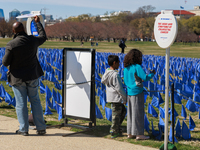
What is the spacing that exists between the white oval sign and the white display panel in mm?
1510

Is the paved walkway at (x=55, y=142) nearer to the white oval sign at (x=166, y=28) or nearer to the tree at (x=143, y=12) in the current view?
the white oval sign at (x=166, y=28)

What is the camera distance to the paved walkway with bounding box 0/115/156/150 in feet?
14.1

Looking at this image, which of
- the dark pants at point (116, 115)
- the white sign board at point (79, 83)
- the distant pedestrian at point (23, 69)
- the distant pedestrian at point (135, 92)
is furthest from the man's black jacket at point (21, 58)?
the distant pedestrian at point (135, 92)

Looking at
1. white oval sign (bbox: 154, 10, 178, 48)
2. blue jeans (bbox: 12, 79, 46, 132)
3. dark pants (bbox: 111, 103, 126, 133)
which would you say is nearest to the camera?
white oval sign (bbox: 154, 10, 178, 48)

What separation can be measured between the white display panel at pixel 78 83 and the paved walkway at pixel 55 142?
1.60 feet

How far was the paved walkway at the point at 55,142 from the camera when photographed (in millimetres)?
4312

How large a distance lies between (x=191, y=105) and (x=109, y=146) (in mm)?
2793

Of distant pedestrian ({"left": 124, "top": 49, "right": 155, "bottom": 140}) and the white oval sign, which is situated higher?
the white oval sign

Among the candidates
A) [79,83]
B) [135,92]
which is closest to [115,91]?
[135,92]

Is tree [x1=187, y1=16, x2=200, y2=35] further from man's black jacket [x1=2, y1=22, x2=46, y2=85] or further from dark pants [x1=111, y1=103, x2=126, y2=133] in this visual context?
man's black jacket [x1=2, y1=22, x2=46, y2=85]

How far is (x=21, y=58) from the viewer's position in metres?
4.69

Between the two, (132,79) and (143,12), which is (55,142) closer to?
(132,79)

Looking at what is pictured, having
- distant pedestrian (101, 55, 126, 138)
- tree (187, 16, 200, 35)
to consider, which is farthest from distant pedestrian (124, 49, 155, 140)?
tree (187, 16, 200, 35)

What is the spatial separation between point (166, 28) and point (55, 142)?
88.8 inches
